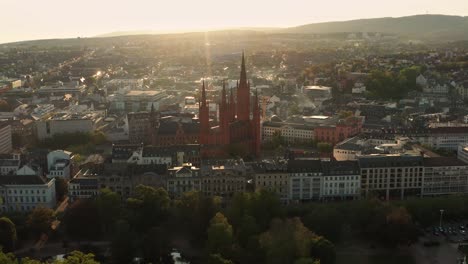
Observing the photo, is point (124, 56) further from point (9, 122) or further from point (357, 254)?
point (357, 254)

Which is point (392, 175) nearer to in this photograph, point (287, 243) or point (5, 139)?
point (287, 243)

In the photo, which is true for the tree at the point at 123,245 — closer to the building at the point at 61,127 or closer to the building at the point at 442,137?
the building at the point at 61,127

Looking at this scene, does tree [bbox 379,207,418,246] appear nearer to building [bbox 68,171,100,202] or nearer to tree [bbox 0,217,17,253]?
building [bbox 68,171,100,202]

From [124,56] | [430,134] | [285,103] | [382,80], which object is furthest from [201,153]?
[124,56]

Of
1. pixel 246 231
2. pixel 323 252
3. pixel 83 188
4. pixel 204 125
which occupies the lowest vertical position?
pixel 323 252

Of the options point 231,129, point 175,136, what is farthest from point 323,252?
point 175,136

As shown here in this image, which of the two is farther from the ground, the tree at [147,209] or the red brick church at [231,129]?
the red brick church at [231,129]

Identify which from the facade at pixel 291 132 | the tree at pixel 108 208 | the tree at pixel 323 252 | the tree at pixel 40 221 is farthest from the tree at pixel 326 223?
the facade at pixel 291 132
